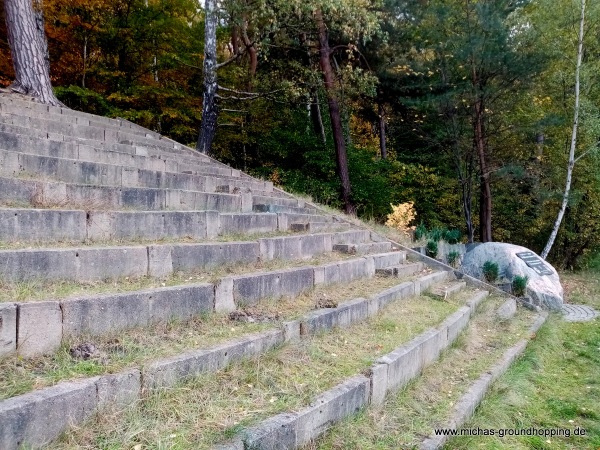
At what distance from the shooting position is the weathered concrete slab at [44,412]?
1.73 metres

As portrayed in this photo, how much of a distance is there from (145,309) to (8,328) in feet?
2.59

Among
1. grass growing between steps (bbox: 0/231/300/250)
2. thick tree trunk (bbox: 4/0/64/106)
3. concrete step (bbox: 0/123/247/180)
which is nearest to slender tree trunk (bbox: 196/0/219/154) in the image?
concrete step (bbox: 0/123/247/180)

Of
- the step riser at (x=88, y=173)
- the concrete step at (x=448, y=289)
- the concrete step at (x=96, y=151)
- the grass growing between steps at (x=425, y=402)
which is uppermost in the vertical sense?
the concrete step at (x=96, y=151)

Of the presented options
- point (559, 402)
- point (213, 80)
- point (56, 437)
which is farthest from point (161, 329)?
point (213, 80)

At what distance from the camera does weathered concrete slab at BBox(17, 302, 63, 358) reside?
2180 mm

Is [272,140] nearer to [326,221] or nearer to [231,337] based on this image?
[326,221]

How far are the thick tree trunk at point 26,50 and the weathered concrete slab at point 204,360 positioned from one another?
703 centimetres

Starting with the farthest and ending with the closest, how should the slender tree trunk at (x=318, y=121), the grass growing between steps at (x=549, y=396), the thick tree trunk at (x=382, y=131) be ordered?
the thick tree trunk at (x=382, y=131)
the slender tree trunk at (x=318, y=121)
the grass growing between steps at (x=549, y=396)

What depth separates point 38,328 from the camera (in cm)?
224

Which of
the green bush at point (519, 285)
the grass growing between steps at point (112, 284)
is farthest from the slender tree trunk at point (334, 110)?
the grass growing between steps at point (112, 284)

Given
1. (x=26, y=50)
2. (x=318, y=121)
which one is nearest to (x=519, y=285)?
(x=26, y=50)

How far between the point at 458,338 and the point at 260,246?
2.36 meters

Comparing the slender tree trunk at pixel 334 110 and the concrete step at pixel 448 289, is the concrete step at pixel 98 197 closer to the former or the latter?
the concrete step at pixel 448 289

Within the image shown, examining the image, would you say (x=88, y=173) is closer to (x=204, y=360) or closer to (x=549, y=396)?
(x=204, y=360)
